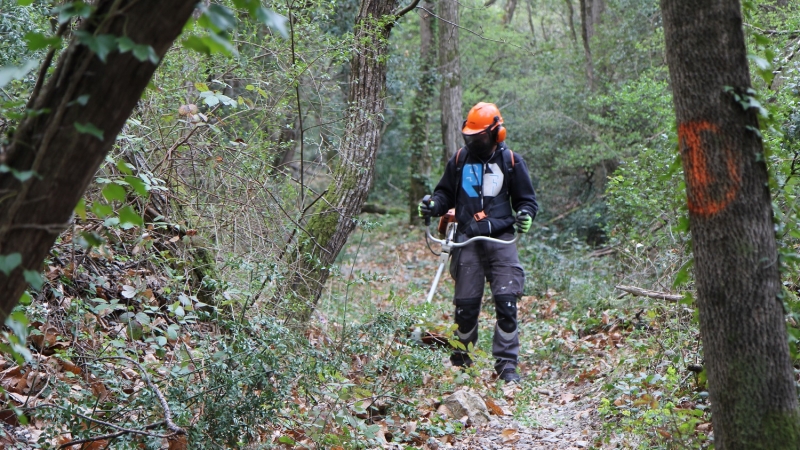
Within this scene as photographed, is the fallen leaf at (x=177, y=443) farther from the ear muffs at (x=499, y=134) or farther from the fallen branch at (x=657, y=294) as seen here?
the ear muffs at (x=499, y=134)

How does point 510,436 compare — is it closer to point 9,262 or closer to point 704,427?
point 704,427

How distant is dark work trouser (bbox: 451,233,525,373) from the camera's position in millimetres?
6789

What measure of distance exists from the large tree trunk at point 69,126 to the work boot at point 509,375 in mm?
5217

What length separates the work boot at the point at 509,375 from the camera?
6.62 meters

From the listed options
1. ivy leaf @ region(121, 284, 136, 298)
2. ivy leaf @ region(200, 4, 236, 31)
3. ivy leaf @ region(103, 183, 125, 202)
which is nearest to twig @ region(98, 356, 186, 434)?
ivy leaf @ region(121, 284, 136, 298)

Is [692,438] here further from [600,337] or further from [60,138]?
[600,337]

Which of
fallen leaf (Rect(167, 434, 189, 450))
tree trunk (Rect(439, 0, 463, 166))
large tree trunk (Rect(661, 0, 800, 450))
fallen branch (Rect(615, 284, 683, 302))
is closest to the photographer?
large tree trunk (Rect(661, 0, 800, 450))

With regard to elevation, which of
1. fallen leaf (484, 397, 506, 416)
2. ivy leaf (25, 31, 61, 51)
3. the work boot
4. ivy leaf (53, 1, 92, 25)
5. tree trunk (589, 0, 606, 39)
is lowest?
fallen leaf (484, 397, 506, 416)

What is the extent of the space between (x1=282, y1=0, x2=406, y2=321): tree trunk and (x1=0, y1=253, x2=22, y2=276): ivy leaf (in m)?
4.32

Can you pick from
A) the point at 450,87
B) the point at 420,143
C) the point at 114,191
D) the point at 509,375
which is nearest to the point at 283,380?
the point at 114,191

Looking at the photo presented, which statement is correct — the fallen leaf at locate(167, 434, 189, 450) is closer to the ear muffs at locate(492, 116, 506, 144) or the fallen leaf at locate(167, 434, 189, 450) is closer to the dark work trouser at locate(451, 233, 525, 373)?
the dark work trouser at locate(451, 233, 525, 373)

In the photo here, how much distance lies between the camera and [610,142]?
50.1 ft

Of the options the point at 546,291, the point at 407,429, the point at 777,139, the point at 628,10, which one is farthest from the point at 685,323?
the point at 628,10

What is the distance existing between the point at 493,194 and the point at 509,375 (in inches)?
67.3
